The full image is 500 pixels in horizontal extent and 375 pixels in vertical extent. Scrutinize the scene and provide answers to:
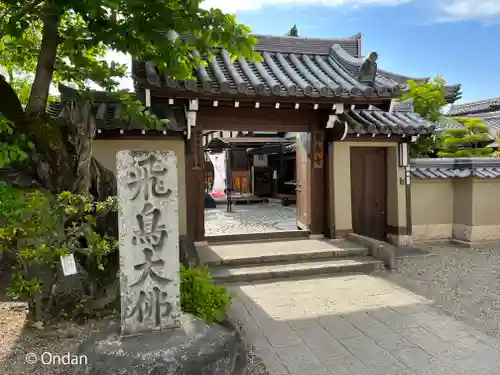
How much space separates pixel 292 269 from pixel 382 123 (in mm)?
4435

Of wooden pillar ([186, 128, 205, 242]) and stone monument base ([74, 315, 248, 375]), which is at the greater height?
wooden pillar ([186, 128, 205, 242])

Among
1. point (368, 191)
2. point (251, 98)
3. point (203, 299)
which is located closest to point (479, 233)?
point (368, 191)

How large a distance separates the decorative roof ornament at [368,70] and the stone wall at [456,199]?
2891 mm

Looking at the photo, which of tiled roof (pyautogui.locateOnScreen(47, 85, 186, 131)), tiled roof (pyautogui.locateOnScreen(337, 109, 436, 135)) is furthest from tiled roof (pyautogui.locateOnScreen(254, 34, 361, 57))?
tiled roof (pyautogui.locateOnScreen(47, 85, 186, 131))

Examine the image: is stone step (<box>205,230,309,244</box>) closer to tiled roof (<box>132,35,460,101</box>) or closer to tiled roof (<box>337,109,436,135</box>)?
tiled roof (<box>337,109,436,135</box>)

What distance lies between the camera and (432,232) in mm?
10188

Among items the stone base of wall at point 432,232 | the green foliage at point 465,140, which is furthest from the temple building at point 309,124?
the green foliage at point 465,140

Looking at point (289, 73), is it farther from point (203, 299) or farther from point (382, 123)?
point (203, 299)

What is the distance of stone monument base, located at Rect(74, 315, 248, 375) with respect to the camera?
3109mm

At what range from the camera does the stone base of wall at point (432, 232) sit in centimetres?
1007

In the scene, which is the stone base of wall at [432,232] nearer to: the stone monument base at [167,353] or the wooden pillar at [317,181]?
the wooden pillar at [317,181]

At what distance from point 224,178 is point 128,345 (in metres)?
16.8

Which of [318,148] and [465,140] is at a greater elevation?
[465,140]

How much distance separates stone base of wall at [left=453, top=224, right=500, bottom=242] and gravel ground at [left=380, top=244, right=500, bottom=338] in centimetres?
37
